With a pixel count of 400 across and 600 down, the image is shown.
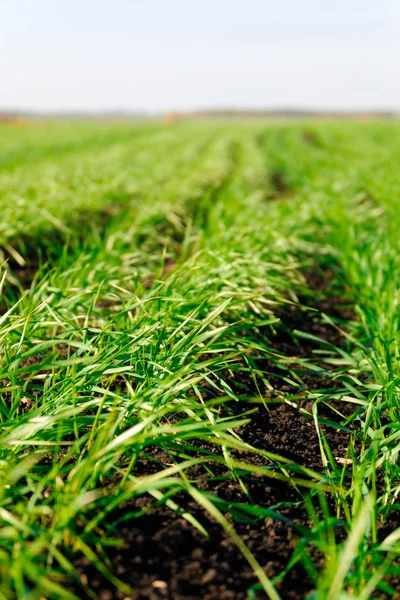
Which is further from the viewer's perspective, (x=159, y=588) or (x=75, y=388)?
(x=75, y=388)

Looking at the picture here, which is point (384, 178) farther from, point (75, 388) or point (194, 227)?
point (75, 388)

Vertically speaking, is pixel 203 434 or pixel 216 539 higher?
pixel 203 434

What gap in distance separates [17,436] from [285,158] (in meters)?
14.2

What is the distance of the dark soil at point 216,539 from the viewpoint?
1603 mm

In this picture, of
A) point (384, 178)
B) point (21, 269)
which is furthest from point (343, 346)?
point (384, 178)

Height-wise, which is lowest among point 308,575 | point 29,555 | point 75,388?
point 308,575

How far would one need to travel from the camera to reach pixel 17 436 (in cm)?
176

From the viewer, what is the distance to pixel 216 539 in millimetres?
1796

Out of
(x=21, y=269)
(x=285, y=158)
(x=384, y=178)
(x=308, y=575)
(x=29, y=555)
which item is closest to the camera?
(x=29, y=555)

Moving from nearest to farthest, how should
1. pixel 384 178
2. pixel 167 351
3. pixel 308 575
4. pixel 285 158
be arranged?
pixel 308 575 < pixel 167 351 < pixel 384 178 < pixel 285 158

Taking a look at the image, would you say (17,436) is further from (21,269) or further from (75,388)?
(21,269)

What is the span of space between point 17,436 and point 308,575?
989 mm

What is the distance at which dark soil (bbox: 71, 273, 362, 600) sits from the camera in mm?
1603

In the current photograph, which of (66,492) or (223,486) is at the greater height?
(66,492)
